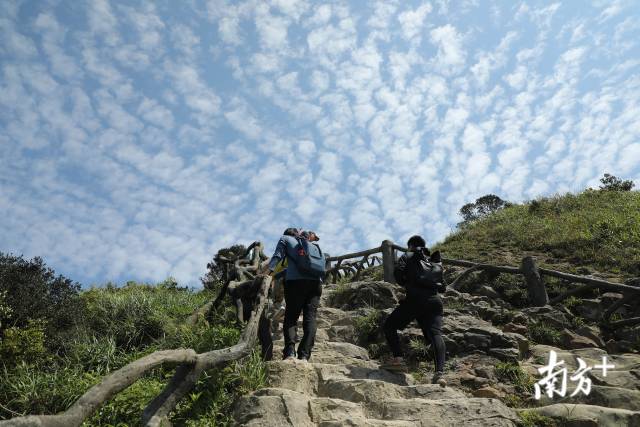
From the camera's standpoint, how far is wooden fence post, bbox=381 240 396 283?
40.4 ft

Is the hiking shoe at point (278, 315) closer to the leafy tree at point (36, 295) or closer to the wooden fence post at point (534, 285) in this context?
the leafy tree at point (36, 295)

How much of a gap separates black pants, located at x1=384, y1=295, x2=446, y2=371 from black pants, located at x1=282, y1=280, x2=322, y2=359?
1.03 meters

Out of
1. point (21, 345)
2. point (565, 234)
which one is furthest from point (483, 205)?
point (21, 345)

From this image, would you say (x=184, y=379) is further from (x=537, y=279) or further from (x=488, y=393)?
(x=537, y=279)

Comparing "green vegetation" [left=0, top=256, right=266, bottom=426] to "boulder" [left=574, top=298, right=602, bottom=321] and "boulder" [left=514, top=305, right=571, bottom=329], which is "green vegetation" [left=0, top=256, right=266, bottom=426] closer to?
"boulder" [left=514, top=305, right=571, bottom=329]

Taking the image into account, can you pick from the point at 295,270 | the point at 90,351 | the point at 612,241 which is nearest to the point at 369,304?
the point at 295,270

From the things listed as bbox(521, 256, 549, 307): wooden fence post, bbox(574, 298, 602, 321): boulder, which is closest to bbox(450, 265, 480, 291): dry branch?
bbox(521, 256, 549, 307): wooden fence post

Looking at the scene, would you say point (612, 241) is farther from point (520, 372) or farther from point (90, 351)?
point (90, 351)

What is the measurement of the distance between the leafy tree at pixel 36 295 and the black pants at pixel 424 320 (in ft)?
18.3

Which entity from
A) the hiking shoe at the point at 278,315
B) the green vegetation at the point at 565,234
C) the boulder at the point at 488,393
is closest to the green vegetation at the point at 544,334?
the boulder at the point at 488,393

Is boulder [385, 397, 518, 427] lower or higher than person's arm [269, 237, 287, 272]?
lower

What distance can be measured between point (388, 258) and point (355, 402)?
706 cm

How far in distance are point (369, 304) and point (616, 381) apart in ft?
14.5

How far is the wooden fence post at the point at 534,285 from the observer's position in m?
10.4
